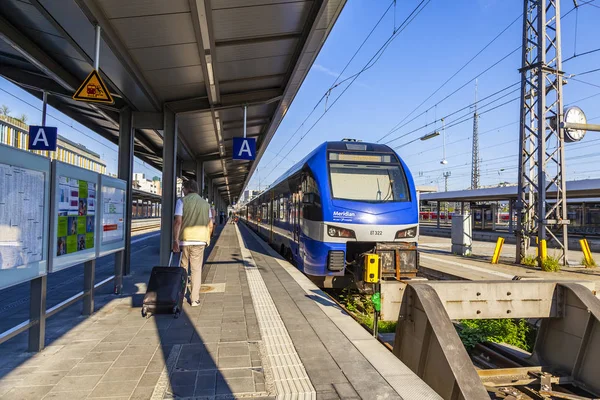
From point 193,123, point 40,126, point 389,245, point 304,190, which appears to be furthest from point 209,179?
point 389,245

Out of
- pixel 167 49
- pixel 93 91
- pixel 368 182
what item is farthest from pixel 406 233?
pixel 93 91

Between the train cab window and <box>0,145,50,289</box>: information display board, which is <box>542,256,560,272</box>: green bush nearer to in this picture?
the train cab window

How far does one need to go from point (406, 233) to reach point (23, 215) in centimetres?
558

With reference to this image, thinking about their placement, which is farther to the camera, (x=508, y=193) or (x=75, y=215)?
(x=508, y=193)

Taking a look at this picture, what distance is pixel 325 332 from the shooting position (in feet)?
13.8

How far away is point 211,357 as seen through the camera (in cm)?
347

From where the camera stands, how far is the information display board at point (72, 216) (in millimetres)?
3775

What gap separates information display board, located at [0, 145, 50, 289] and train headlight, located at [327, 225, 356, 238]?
420 cm

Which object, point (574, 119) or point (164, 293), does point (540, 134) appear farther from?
point (164, 293)

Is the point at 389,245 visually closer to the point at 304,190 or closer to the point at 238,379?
the point at 304,190

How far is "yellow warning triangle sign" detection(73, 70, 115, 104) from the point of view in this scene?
4.96m

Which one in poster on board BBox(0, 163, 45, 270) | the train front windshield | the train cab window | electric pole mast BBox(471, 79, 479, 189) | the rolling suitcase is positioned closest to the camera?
poster on board BBox(0, 163, 45, 270)

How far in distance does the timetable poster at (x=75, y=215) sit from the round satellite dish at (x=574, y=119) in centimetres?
1331

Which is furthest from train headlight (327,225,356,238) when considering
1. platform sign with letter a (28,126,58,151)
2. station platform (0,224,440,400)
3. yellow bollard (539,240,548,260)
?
yellow bollard (539,240,548,260)
